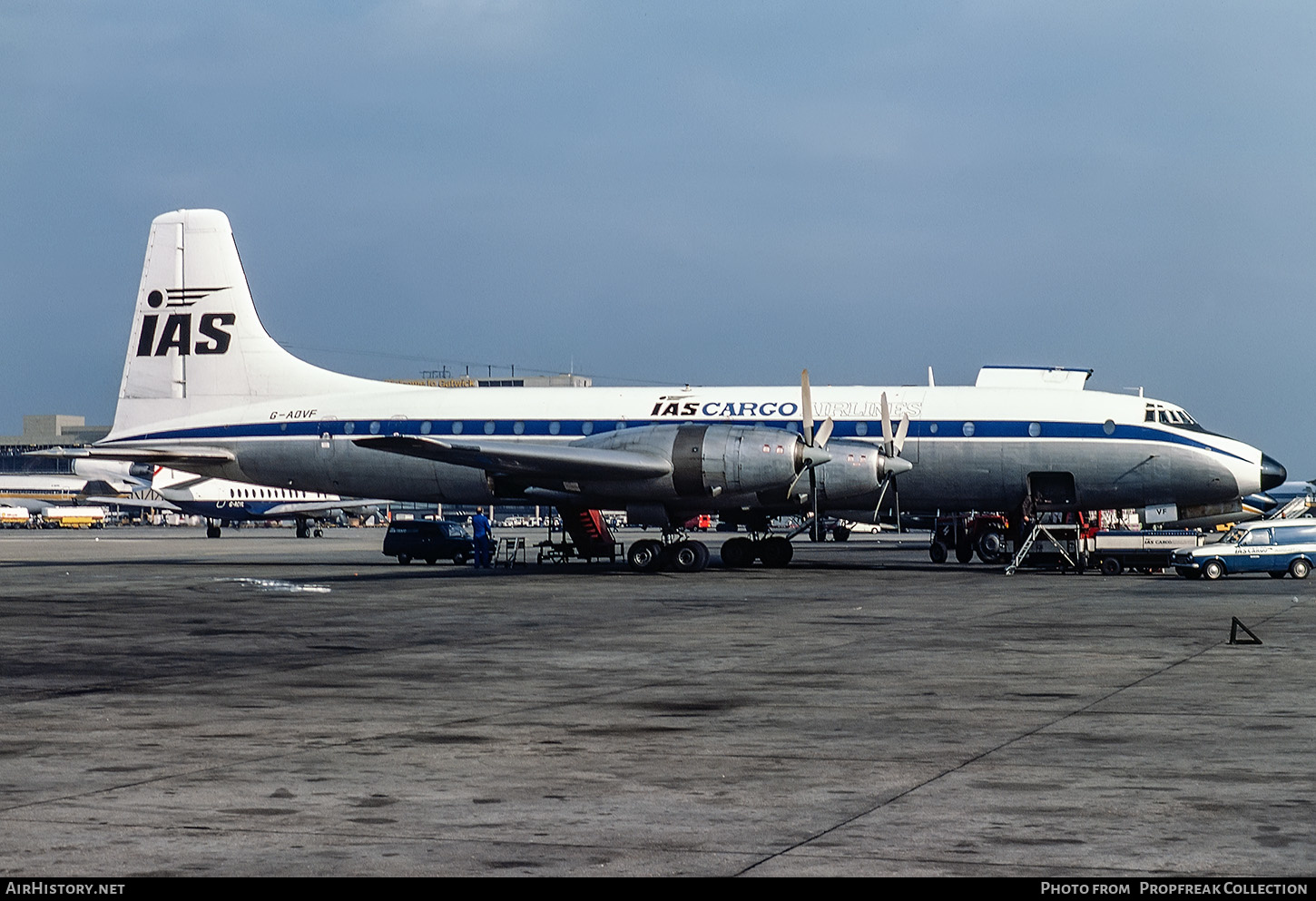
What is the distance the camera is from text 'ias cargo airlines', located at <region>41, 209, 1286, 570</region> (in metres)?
37.2

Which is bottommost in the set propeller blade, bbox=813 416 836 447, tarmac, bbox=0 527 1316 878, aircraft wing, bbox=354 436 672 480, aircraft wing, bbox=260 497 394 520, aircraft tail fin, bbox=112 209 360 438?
tarmac, bbox=0 527 1316 878

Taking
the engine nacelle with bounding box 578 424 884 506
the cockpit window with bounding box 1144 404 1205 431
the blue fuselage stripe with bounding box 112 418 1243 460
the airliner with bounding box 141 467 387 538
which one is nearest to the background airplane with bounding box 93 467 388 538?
the airliner with bounding box 141 467 387 538

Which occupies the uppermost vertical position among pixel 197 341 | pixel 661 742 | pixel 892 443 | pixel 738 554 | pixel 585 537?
pixel 197 341

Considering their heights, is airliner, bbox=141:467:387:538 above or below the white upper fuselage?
below

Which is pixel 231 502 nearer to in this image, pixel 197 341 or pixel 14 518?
pixel 197 341

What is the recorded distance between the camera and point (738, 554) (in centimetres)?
4341

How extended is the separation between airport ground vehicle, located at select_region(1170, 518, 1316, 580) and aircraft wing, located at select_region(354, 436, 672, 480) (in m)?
14.5

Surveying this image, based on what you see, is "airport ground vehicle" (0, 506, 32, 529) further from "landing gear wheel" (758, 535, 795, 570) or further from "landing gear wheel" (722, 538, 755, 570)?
"landing gear wheel" (758, 535, 795, 570)

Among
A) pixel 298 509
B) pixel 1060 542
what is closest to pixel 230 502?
pixel 298 509

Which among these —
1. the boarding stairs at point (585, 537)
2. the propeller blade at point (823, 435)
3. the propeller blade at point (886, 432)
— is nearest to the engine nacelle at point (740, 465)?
the propeller blade at point (823, 435)

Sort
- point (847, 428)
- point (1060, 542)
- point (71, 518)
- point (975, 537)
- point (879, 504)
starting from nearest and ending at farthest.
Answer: point (879, 504) → point (847, 428) → point (1060, 542) → point (975, 537) → point (71, 518)

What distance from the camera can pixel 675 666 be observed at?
58.2 feet

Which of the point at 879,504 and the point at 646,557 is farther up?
the point at 879,504

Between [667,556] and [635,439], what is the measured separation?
395 cm
